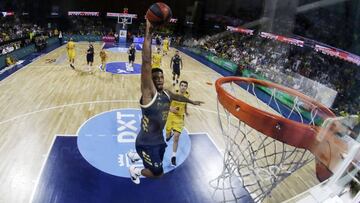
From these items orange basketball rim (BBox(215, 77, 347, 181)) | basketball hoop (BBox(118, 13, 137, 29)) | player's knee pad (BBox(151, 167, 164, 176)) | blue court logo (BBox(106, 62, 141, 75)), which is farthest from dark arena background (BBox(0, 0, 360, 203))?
basketball hoop (BBox(118, 13, 137, 29))

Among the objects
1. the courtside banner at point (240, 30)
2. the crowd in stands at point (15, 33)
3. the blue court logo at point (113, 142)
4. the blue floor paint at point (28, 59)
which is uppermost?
the courtside banner at point (240, 30)

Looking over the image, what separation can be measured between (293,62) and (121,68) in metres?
9.86

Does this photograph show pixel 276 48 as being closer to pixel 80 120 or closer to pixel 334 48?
pixel 334 48

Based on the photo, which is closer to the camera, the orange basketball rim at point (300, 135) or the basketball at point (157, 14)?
the orange basketball rim at point (300, 135)

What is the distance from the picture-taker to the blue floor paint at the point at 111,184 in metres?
5.21

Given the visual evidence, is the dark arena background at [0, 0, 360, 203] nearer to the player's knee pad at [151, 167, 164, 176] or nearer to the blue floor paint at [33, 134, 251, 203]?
the blue floor paint at [33, 134, 251, 203]

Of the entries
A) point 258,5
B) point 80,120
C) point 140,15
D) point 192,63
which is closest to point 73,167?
point 80,120

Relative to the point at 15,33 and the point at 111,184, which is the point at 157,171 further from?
the point at 15,33

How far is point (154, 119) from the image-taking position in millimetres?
3592

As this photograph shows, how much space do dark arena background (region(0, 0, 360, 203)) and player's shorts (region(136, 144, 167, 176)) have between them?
0.17 m

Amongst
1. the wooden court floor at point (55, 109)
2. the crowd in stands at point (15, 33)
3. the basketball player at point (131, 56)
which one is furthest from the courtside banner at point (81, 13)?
the basketball player at point (131, 56)

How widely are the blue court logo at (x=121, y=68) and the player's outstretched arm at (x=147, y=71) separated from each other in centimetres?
1185

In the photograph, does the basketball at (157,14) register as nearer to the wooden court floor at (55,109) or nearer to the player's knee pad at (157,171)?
the player's knee pad at (157,171)

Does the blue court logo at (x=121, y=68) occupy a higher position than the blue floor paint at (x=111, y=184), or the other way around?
the blue court logo at (x=121, y=68)
